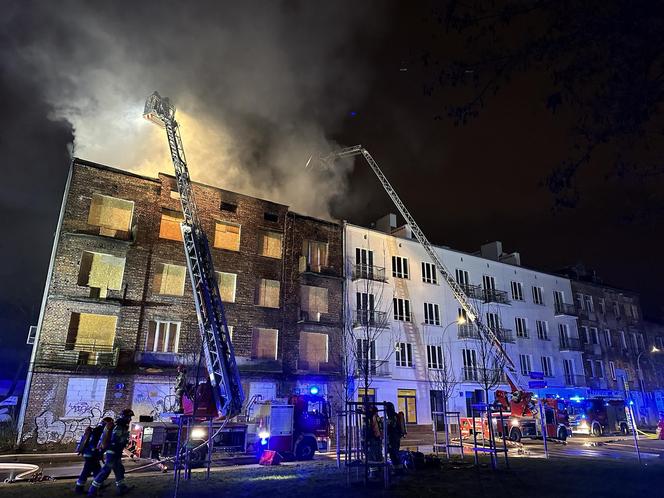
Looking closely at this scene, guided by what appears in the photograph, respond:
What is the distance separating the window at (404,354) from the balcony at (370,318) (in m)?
1.98

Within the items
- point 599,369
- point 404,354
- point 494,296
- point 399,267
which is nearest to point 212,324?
point 404,354

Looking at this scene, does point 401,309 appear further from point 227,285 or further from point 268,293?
point 227,285

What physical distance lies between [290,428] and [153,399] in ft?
34.1

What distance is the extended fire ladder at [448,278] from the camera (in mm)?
34028

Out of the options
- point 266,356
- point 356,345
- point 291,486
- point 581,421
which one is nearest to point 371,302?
point 356,345

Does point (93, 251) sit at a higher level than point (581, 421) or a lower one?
higher

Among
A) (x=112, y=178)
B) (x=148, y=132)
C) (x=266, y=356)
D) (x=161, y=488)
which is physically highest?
(x=148, y=132)

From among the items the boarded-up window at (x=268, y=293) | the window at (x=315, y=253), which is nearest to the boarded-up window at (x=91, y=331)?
the boarded-up window at (x=268, y=293)

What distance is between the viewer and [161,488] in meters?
11.6

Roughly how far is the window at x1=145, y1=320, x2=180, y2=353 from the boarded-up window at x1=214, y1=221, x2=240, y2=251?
5.90 m

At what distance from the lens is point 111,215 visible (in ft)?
88.9

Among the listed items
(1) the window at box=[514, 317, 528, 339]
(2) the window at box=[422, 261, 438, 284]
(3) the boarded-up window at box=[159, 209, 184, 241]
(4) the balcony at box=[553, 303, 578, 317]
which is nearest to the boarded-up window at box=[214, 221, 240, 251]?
(3) the boarded-up window at box=[159, 209, 184, 241]

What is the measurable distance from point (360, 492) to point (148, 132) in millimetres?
26762

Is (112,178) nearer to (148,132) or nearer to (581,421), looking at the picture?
(148,132)
